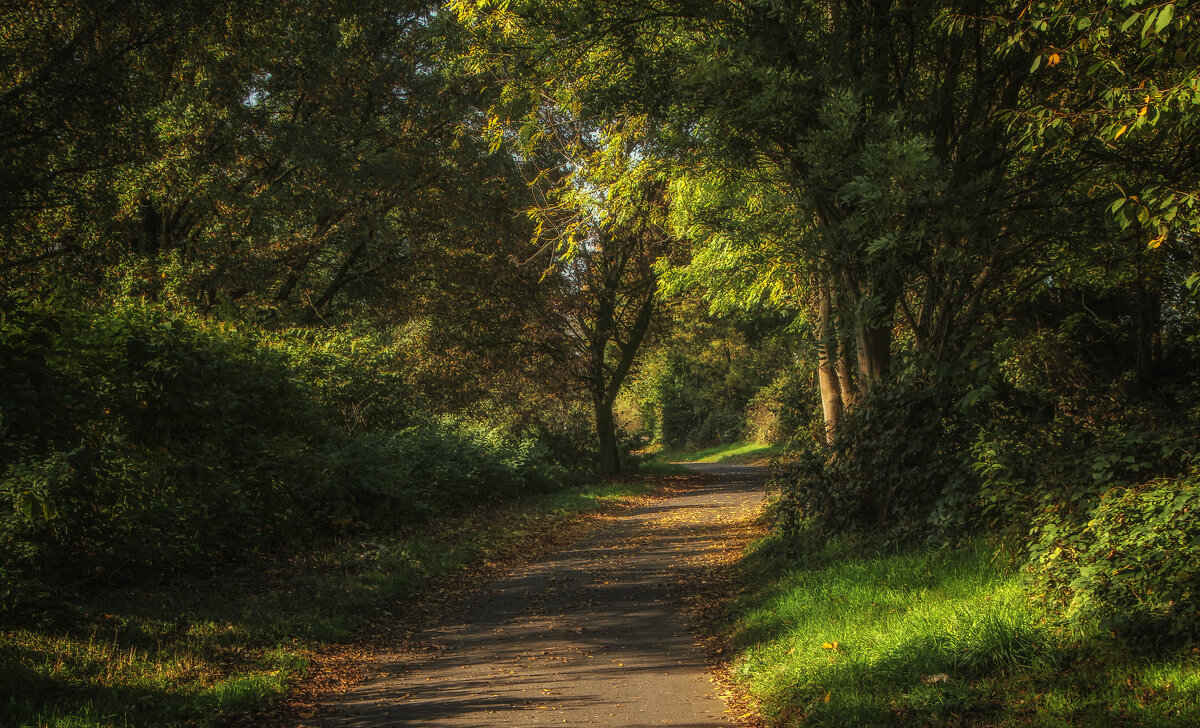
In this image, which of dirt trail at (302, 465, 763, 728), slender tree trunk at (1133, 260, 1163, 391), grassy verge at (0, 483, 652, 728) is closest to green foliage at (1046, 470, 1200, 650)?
dirt trail at (302, 465, 763, 728)

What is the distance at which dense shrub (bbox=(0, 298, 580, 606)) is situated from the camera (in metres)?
7.23

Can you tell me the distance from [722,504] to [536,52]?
14.2m

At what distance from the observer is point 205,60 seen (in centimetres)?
1164

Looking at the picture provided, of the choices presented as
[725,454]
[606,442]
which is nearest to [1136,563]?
[606,442]

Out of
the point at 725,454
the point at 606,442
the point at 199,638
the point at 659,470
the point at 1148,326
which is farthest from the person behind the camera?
the point at 725,454

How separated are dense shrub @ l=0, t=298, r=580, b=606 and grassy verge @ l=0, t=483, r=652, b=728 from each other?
55cm

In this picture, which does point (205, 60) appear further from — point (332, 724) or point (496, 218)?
point (496, 218)

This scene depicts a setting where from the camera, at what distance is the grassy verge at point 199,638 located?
558 centimetres

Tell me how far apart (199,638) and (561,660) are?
3.18 m

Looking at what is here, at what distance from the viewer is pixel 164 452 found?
949 centimetres

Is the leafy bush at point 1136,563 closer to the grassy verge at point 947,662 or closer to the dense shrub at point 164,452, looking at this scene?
the grassy verge at point 947,662

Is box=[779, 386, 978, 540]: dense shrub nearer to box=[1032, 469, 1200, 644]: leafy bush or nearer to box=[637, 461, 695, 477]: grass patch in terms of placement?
box=[1032, 469, 1200, 644]: leafy bush

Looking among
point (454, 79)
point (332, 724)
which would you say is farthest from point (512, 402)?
point (332, 724)

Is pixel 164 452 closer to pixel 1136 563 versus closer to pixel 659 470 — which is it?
pixel 1136 563
